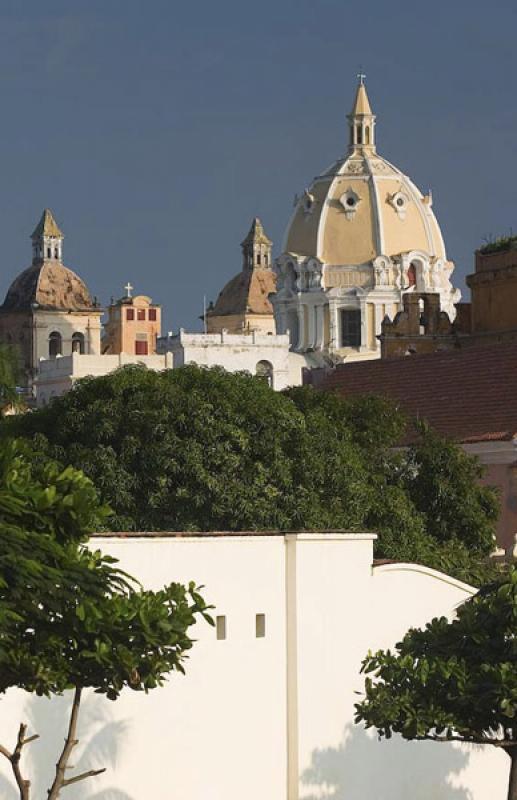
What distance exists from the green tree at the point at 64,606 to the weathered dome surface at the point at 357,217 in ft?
486

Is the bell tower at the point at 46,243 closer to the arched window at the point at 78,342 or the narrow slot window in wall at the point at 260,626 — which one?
the arched window at the point at 78,342

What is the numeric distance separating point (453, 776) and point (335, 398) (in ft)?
63.1

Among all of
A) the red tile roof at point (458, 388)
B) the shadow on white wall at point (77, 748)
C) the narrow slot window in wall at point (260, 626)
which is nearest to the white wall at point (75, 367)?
the red tile roof at point (458, 388)

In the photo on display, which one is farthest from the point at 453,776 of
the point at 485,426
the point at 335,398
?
the point at 485,426

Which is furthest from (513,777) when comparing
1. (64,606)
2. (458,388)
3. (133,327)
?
(133,327)

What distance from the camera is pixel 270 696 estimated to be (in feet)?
90.5

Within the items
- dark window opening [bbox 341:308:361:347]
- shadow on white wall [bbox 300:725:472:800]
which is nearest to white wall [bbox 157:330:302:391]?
dark window opening [bbox 341:308:361:347]

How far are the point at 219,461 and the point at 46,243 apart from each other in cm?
15422

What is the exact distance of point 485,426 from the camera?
57.0 metres

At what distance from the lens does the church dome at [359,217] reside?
168 meters

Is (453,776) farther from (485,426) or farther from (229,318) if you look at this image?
(229,318)

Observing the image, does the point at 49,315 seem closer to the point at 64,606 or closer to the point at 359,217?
the point at 359,217

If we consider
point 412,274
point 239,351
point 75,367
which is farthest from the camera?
point 412,274

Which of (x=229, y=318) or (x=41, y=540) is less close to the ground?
(x=229, y=318)
